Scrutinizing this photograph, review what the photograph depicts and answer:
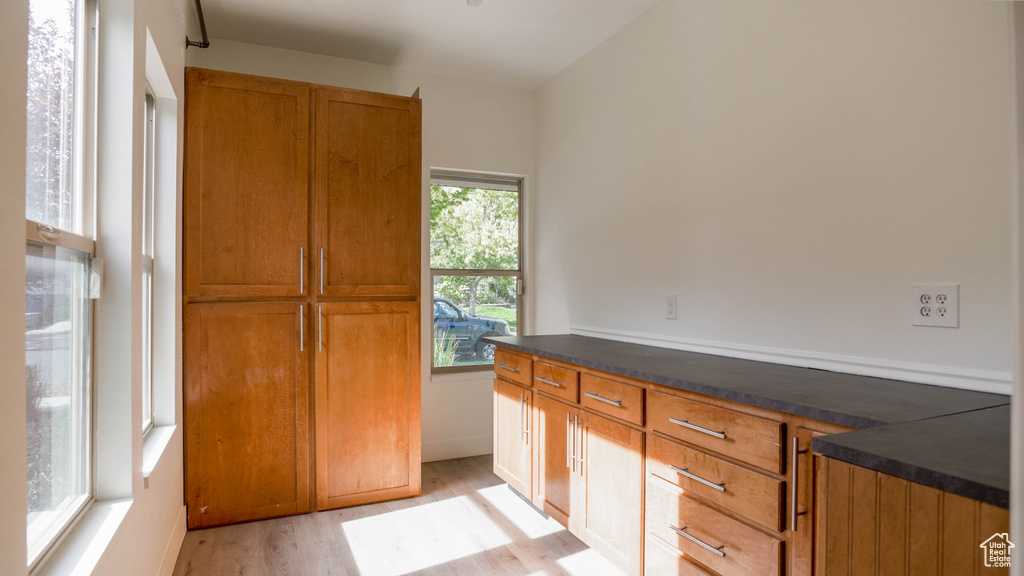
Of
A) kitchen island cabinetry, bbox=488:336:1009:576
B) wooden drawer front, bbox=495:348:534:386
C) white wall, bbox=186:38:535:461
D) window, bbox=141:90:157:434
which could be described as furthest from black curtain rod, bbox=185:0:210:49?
kitchen island cabinetry, bbox=488:336:1009:576

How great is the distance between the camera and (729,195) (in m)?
2.36

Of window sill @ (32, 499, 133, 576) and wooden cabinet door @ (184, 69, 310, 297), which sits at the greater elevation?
wooden cabinet door @ (184, 69, 310, 297)

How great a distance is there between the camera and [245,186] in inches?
111

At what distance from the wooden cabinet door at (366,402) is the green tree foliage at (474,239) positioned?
2.59 ft

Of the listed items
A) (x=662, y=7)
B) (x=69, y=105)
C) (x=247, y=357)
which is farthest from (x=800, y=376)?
(x=247, y=357)

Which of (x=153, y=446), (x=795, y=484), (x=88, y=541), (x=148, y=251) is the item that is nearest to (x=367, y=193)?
(x=148, y=251)

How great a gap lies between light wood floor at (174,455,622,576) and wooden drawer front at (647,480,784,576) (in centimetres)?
62

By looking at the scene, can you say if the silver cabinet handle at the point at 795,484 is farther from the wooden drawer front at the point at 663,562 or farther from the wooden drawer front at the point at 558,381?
the wooden drawer front at the point at 558,381

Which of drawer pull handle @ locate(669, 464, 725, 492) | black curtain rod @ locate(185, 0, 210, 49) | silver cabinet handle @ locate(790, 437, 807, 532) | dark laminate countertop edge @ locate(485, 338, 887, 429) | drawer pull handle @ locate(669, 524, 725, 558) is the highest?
black curtain rod @ locate(185, 0, 210, 49)

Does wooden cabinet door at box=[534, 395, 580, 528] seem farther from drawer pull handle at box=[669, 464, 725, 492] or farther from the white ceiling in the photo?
the white ceiling

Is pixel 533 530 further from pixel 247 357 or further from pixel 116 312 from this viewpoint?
pixel 116 312

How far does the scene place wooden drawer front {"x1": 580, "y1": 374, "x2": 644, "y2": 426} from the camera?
1972 mm

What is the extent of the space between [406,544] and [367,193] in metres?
1.83

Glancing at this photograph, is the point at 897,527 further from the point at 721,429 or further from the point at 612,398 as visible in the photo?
the point at 612,398
